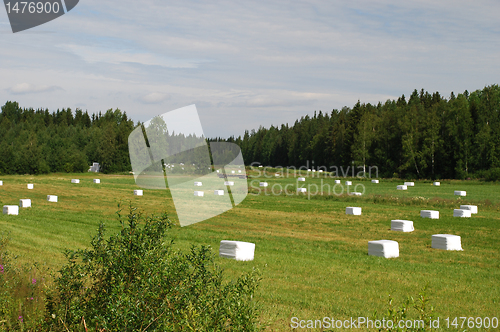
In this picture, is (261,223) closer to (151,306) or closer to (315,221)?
(315,221)

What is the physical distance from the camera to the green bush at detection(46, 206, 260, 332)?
5625mm

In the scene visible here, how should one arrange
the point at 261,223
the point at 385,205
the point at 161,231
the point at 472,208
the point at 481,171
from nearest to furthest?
the point at 161,231
the point at 261,223
the point at 472,208
the point at 385,205
the point at 481,171

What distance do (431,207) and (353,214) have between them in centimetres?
962

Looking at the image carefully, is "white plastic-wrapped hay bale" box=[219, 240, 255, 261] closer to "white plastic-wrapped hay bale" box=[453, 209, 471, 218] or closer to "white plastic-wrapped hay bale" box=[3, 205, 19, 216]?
"white plastic-wrapped hay bale" box=[3, 205, 19, 216]

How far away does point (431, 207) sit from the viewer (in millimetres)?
37781

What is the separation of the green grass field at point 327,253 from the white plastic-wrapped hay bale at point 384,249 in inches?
17.3

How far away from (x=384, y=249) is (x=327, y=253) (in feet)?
7.48

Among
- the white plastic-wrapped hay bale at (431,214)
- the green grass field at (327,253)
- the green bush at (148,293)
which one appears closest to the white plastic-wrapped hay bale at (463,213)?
the green grass field at (327,253)

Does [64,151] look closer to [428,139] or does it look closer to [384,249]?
[428,139]

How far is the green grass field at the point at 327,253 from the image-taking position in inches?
421

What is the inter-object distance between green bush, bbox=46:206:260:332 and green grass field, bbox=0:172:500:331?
1155 millimetres

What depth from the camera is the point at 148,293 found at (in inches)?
227

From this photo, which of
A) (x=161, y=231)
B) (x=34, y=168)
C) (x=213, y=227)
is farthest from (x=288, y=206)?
(x=34, y=168)

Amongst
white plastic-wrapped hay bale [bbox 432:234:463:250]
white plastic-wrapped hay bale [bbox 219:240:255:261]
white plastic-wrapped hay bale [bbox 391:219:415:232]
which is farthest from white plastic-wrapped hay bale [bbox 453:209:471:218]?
white plastic-wrapped hay bale [bbox 219:240:255:261]
